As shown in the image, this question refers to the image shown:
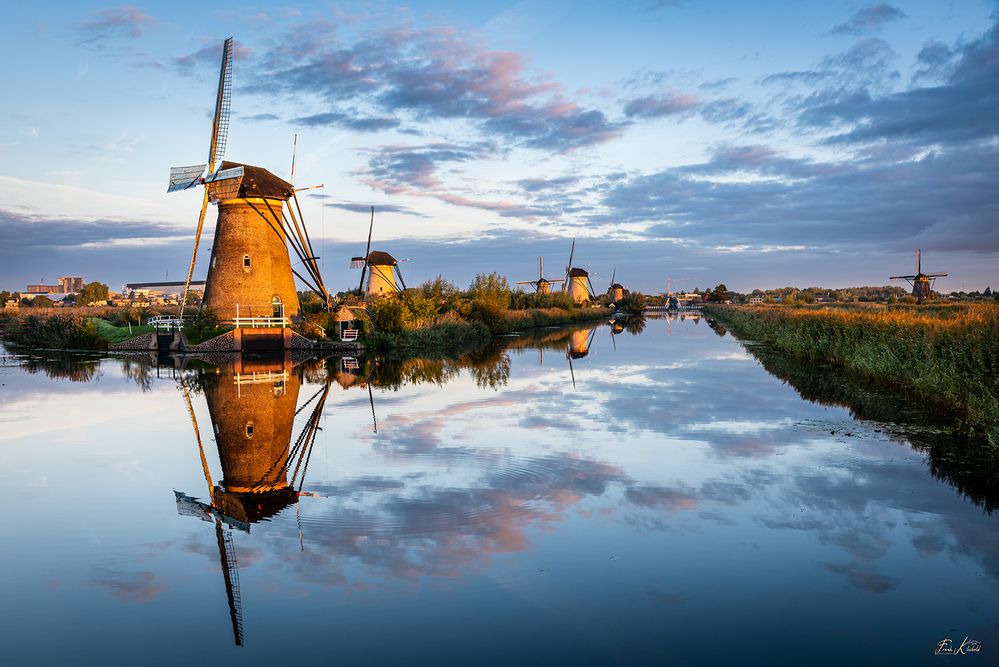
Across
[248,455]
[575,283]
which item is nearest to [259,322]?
[248,455]

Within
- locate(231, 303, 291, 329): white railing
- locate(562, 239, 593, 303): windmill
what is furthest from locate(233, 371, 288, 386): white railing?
locate(562, 239, 593, 303): windmill

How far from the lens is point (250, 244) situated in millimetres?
29484

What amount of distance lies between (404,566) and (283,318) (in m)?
24.3

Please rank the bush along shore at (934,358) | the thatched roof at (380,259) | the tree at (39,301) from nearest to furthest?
the bush along shore at (934,358) < the thatched roof at (380,259) < the tree at (39,301)

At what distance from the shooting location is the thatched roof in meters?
49.8

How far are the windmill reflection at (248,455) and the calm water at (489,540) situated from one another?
0.05 metres

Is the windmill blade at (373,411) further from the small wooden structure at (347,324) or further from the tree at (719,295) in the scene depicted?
the tree at (719,295)

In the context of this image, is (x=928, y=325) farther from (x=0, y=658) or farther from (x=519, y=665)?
(x=0, y=658)

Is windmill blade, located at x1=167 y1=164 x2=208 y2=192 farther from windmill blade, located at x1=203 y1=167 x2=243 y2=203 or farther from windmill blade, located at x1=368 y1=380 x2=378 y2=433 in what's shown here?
windmill blade, located at x1=368 y1=380 x2=378 y2=433

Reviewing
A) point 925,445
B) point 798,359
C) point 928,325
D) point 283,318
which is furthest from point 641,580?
point 283,318

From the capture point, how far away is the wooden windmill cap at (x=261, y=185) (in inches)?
1148

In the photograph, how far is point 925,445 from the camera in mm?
9430

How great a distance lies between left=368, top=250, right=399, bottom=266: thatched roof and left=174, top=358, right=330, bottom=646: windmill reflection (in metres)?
33.1

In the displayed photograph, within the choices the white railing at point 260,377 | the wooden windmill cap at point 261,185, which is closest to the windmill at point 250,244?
the wooden windmill cap at point 261,185
